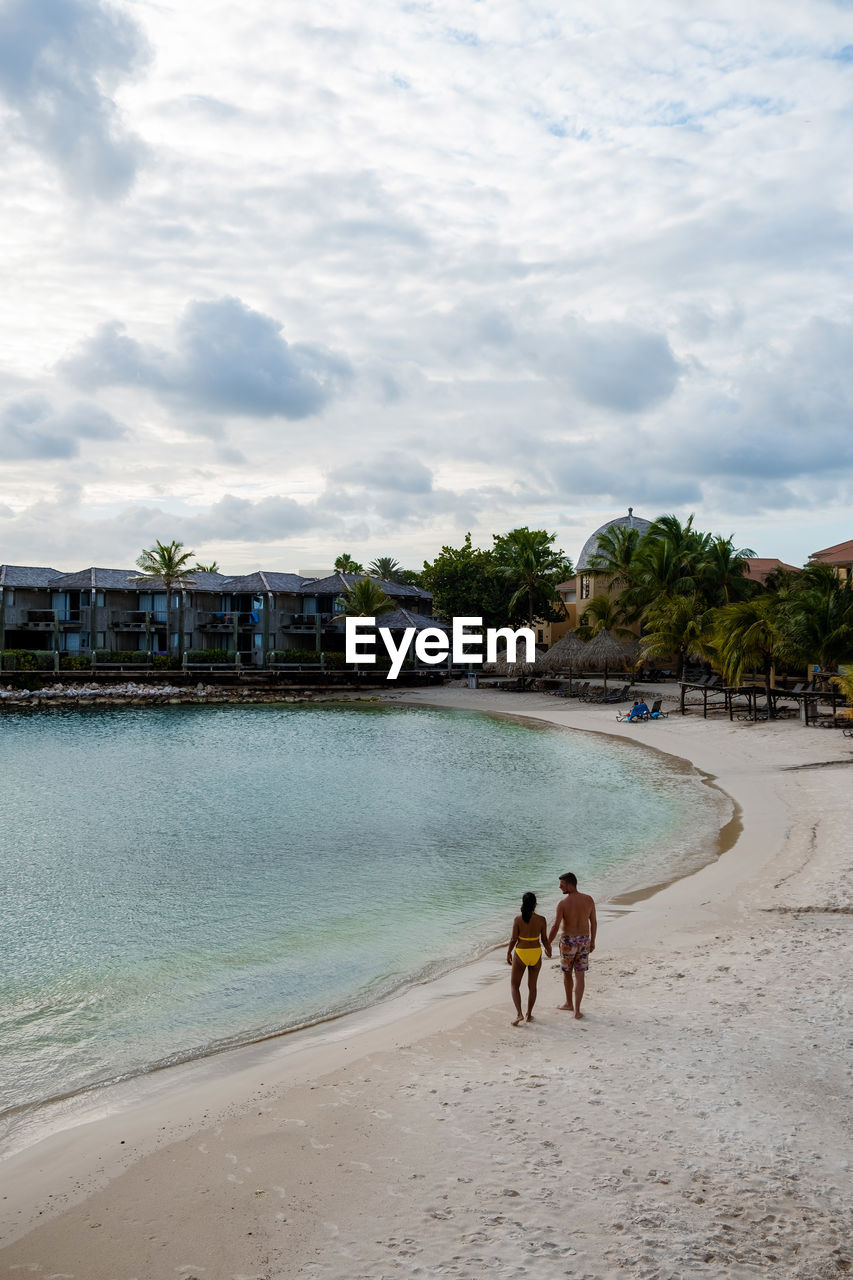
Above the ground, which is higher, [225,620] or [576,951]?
[225,620]

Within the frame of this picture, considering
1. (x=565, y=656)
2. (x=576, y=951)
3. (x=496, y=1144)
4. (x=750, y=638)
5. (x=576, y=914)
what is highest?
(x=750, y=638)

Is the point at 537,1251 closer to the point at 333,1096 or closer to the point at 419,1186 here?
the point at 419,1186

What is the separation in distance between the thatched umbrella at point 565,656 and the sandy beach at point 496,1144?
36.1 metres

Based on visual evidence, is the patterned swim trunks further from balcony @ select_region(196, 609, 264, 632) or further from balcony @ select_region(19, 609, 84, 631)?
balcony @ select_region(19, 609, 84, 631)

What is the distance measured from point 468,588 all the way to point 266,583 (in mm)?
15750

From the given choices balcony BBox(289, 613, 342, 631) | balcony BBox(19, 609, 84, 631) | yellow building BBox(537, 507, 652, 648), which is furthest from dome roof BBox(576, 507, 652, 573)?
balcony BBox(19, 609, 84, 631)

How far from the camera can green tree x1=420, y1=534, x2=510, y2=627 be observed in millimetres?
58688

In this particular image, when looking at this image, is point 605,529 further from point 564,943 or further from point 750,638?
point 564,943

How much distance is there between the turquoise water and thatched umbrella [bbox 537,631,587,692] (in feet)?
44.3

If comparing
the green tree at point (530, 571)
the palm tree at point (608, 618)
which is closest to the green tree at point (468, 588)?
the green tree at point (530, 571)

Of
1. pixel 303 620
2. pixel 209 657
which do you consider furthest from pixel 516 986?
pixel 303 620

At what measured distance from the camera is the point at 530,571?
57.3 metres

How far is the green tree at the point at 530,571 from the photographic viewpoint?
57.4 meters

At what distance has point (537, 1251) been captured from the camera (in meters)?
4.77
